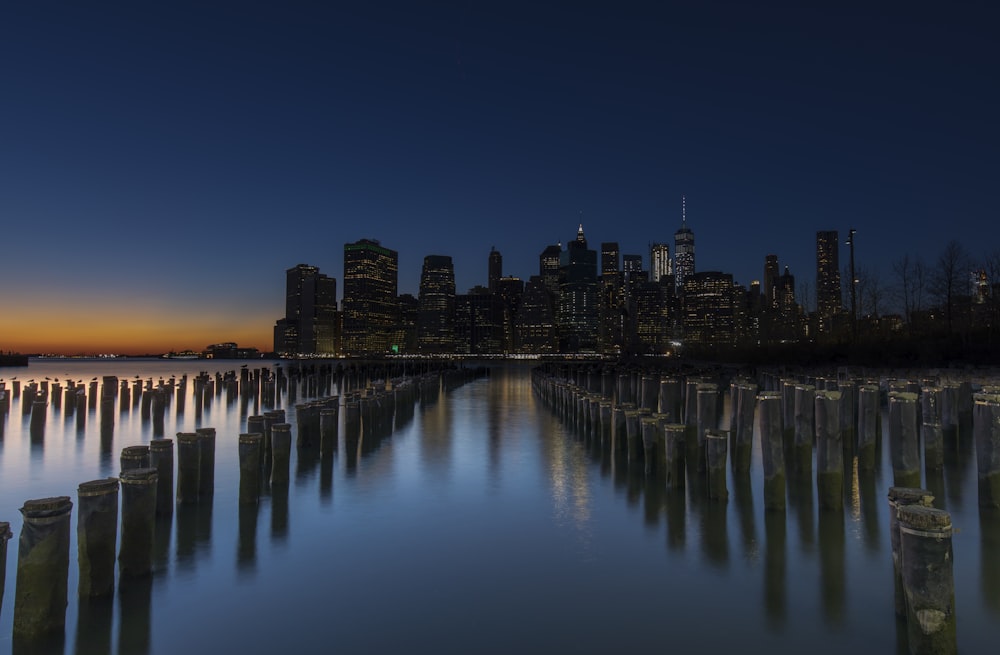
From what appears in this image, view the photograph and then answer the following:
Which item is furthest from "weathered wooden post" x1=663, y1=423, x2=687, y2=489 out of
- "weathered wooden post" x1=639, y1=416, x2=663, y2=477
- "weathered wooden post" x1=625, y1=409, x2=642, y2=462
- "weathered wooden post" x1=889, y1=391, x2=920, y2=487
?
"weathered wooden post" x1=889, y1=391, x2=920, y2=487

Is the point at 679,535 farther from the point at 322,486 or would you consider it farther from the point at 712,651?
the point at 322,486

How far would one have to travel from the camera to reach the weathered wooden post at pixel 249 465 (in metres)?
11.2

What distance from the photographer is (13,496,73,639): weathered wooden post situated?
20.2ft

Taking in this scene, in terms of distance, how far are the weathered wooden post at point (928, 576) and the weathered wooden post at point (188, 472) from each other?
11105mm

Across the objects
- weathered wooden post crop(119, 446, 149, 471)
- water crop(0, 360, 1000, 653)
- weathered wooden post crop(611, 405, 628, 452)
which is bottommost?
water crop(0, 360, 1000, 653)

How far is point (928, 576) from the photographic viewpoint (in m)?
5.40

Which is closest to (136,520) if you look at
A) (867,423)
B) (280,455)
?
(280,455)

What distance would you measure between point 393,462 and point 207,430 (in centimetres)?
630

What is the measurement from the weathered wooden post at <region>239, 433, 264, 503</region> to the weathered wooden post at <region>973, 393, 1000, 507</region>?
42.8 feet

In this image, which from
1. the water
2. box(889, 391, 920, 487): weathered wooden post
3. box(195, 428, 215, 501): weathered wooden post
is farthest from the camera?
box(195, 428, 215, 501): weathered wooden post

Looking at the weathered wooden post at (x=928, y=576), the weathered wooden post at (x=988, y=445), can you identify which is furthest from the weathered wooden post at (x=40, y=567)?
the weathered wooden post at (x=988, y=445)

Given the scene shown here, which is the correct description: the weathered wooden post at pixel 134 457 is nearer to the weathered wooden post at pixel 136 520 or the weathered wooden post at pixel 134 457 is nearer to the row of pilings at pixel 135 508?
the row of pilings at pixel 135 508

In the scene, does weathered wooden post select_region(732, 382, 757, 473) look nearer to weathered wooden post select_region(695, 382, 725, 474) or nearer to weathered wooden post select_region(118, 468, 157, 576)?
weathered wooden post select_region(695, 382, 725, 474)

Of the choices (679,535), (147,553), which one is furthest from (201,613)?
(679,535)
